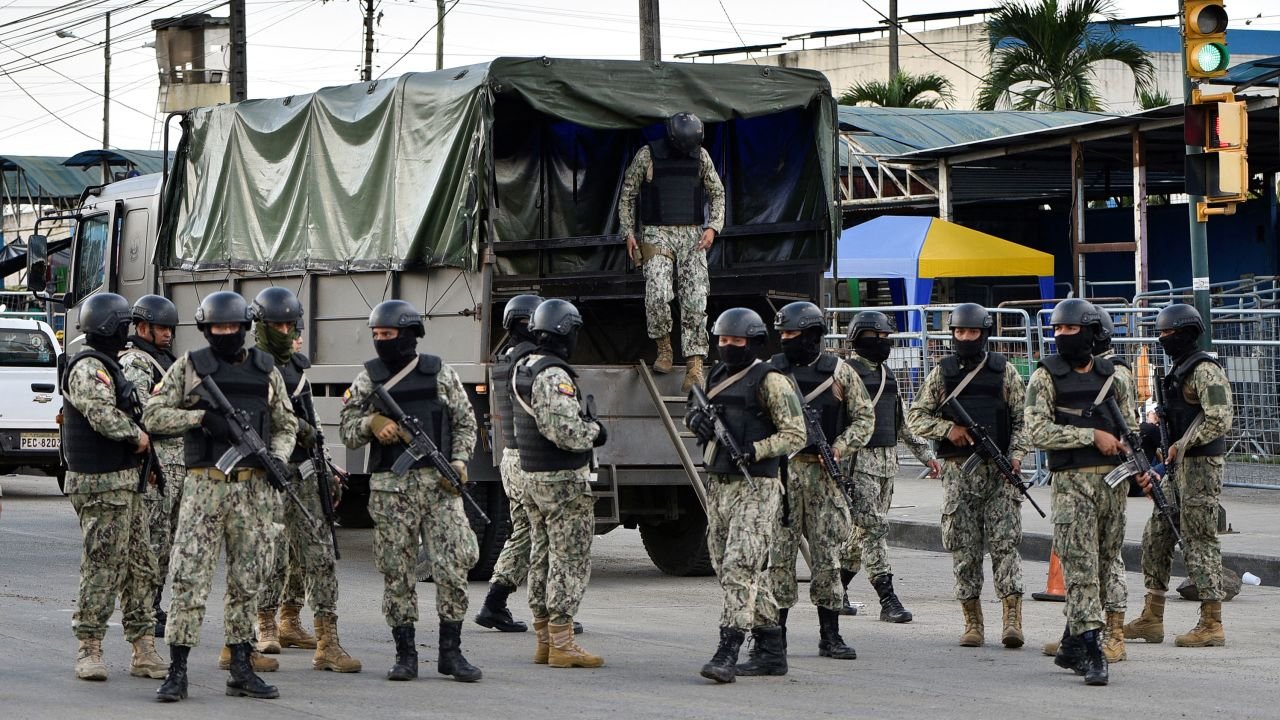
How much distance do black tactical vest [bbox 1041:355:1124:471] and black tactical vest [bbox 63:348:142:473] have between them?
14.1ft

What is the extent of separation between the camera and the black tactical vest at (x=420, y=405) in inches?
315

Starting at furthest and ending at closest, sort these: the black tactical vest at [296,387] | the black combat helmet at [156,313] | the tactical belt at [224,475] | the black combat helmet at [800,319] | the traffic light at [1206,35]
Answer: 1. the traffic light at [1206,35]
2. the black combat helmet at [156,313]
3. the black combat helmet at [800,319]
4. the black tactical vest at [296,387]
5. the tactical belt at [224,475]

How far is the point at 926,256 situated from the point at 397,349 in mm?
16099

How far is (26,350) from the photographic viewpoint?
1803 cm

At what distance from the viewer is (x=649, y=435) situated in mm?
11094

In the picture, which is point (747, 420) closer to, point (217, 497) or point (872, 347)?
point (217, 497)

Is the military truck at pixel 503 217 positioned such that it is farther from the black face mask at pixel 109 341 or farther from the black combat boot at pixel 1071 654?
the black combat boot at pixel 1071 654

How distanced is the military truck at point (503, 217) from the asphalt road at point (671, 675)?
1.05 meters

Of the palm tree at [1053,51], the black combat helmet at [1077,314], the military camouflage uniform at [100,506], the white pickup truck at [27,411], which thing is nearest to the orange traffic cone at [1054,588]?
the black combat helmet at [1077,314]

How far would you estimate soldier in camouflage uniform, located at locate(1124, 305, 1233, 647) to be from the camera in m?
9.28

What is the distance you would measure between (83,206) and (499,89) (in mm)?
5986

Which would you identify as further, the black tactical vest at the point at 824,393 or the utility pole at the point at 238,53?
the utility pole at the point at 238,53

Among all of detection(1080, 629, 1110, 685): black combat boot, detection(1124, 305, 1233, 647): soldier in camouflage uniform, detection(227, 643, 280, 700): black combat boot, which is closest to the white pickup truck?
detection(227, 643, 280, 700): black combat boot

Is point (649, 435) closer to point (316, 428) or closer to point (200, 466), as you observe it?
point (316, 428)
